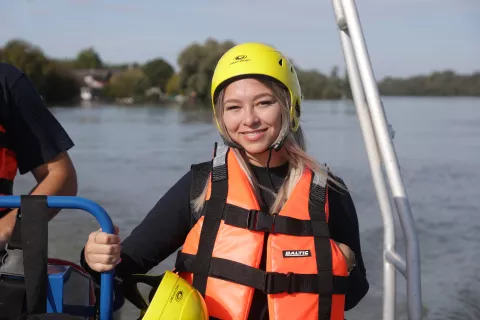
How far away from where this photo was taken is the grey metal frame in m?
1.54

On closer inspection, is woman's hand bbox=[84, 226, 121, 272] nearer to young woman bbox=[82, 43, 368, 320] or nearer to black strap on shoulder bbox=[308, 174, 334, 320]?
young woman bbox=[82, 43, 368, 320]

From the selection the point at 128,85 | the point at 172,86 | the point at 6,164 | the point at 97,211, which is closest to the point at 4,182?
the point at 6,164

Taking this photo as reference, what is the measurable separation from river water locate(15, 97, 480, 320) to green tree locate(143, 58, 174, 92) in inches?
534

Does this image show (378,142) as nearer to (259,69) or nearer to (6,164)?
(259,69)

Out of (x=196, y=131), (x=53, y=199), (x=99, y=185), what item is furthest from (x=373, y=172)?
(x=196, y=131)

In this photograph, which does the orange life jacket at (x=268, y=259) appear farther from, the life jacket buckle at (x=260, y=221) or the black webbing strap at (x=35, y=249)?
the black webbing strap at (x=35, y=249)

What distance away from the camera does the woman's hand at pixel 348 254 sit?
1.90m

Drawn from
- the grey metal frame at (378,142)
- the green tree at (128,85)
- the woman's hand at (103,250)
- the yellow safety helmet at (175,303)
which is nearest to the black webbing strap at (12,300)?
the woman's hand at (103,250)

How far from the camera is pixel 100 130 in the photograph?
48.4 ft

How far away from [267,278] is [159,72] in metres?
27.3

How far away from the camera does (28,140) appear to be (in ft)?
7.23

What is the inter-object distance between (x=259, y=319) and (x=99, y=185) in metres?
5.77

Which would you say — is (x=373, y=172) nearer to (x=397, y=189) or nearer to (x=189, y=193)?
(x=397, y=189)

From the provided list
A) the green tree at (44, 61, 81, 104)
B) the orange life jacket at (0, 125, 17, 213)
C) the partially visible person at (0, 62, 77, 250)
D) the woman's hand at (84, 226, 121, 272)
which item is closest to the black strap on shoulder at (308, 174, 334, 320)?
the woman's hand at (84, 226, 121, 272)
